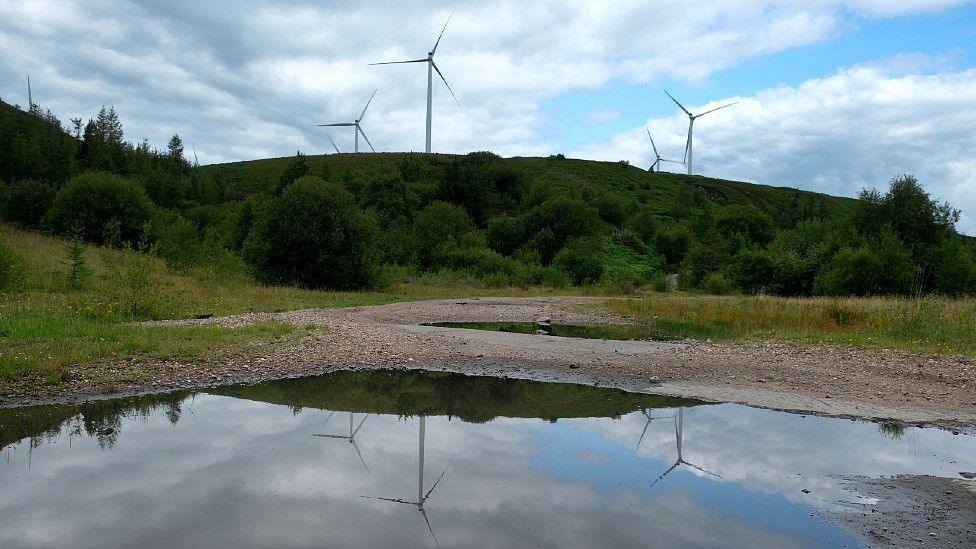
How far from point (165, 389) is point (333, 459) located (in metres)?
4.93

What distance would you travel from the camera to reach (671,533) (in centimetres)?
639

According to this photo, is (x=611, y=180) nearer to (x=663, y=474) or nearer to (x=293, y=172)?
(x=293, y=172)

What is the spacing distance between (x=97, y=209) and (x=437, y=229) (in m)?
26.9

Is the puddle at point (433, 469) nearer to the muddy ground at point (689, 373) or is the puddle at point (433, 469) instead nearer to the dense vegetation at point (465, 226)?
the muddy ground at point (689, 373)

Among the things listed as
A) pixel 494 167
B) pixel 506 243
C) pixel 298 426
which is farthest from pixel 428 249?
pixel 298 426

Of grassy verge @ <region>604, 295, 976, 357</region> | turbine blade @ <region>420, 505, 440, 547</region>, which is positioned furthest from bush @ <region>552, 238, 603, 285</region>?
turbine blade @ <region>420, 505, 440, 547</region>

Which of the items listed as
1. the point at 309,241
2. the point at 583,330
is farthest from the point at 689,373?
the point at 309,241

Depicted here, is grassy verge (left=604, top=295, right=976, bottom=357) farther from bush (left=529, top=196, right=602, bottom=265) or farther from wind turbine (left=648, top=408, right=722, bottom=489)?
bush (left=529, top=196, right=602, bottom=265)

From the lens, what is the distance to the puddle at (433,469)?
6.28 meters

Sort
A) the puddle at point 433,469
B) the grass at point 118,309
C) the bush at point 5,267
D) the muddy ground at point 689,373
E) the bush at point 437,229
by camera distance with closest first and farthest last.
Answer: the puddle at point 433,469
the muddy ground at point 689,373
the grass at point 118,309
the bush at point 5,267
the bush at point 437,229

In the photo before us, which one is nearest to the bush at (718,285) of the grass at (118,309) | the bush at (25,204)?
the grass at (118,309)

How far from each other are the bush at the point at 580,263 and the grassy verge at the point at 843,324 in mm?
27681

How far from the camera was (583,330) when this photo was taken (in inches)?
914

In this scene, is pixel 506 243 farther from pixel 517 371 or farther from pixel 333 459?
pixel 333 459
